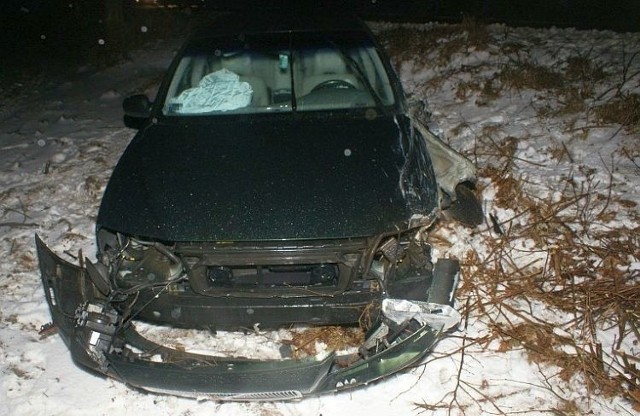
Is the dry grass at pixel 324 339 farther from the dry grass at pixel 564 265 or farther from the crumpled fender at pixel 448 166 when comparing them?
the crumpled fender at pixel 448 166

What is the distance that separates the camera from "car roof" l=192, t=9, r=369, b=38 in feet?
13.0

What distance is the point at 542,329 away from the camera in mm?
3203

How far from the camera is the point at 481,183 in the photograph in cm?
455

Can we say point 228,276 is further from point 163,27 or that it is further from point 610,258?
point 163,27

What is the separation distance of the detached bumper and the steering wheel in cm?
182

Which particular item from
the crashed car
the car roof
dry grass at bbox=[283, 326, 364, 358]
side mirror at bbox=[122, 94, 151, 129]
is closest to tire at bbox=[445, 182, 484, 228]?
the crashed car

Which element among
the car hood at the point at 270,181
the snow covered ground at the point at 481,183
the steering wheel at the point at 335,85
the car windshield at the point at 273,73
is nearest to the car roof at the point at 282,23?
the car windshield at the point at 273,73

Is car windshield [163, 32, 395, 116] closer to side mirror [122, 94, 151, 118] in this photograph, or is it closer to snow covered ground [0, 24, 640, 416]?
side mirror [122, 94, 151, 118]

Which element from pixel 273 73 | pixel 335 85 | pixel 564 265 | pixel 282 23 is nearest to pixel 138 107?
pixel 273 73

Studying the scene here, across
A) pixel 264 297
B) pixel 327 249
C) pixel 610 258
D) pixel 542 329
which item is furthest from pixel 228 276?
pixel 610 258

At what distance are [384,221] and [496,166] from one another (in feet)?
8.53

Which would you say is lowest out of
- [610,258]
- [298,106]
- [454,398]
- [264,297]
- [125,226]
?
[454,398]

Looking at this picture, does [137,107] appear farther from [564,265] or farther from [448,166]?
[564,265]

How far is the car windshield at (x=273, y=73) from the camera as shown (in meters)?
3.66
